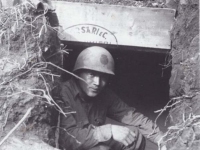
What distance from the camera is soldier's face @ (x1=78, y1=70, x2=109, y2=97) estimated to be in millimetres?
3898

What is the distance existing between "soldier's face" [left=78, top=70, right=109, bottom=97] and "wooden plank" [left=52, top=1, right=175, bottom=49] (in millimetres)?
445

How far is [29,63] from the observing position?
291 centimetres

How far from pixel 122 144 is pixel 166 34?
4.58ft

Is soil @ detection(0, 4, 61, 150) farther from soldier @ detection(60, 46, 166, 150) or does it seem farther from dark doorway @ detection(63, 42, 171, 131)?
dark doorway @ detection(63, 42, 171, 131)

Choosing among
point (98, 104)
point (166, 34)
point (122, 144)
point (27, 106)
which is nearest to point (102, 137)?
point (122, 144)

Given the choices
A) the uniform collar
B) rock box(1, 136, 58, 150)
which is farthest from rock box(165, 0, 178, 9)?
rock box(1, 136, 58, 150)

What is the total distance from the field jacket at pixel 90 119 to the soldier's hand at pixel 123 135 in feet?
0.21

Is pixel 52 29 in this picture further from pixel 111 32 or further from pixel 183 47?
pixel 183 47

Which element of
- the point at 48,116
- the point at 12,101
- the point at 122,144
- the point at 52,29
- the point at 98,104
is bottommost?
the point at 122,144

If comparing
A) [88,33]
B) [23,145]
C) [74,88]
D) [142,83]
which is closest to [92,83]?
[74,88]

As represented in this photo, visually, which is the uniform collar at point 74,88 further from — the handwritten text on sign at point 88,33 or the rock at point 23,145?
the rock at point 23,145

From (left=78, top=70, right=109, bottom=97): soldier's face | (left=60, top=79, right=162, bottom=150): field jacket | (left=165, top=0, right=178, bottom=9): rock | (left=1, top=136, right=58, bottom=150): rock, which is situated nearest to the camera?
(left=1, top=136, right=58, bottom=150): rock

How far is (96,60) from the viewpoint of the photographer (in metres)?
3.95

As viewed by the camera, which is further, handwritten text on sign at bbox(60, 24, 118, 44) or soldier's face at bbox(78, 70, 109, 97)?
handwritten text on sign at bbox(60, 24, 118, 44)
